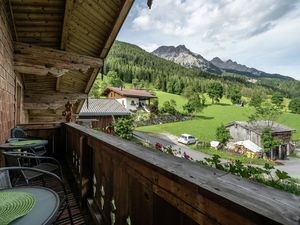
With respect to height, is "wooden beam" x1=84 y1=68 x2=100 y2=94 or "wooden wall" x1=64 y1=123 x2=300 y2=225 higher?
"wooden beam" x1=84 y1=68 x2=100 y2=94

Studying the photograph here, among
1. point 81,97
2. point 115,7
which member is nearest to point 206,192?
point 115,7

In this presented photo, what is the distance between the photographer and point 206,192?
757mm

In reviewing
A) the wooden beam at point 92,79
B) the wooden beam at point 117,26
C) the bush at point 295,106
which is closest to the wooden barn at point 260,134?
the wooden beam at point 92,79

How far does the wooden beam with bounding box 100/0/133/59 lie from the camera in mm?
4333

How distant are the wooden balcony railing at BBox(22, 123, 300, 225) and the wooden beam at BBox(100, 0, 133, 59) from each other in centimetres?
326

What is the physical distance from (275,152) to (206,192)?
84.2ft

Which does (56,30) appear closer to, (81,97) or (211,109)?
(81,97)

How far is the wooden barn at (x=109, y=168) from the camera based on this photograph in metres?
0.71

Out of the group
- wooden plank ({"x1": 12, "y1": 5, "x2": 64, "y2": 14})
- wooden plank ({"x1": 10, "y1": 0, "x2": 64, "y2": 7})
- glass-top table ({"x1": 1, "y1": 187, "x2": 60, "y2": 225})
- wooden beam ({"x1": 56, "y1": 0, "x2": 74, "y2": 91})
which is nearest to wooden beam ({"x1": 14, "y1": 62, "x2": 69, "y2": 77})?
→ wooden beam ({"x1": 56, "y1": 0, "x2": 74, "y2": 91})

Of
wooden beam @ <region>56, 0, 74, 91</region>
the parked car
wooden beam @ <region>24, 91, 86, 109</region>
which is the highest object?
wooden beam @ <region>56, 0, 74, 91</region>

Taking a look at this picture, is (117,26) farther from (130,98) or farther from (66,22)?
(130,98)

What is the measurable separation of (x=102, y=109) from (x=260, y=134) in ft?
53.2

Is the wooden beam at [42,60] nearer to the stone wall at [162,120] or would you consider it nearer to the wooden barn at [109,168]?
the wooden barn at [109,168]

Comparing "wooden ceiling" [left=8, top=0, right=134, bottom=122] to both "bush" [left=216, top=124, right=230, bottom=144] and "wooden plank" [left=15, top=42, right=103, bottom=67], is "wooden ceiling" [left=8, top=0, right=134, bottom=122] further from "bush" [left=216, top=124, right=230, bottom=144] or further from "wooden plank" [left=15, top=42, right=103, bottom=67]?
"bush" [left=216, top=124, right=230, bottom=144]
